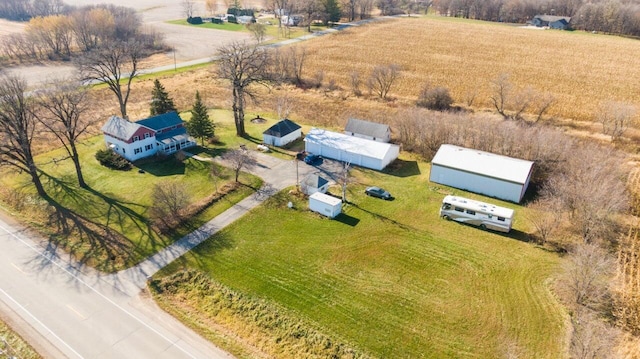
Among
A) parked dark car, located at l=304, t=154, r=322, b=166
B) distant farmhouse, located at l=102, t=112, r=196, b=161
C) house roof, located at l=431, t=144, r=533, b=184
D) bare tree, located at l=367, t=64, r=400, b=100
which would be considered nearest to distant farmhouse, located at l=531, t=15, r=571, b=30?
bare tree, located at l=367, t=64, r=400, b=100

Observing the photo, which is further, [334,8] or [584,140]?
[334,8]

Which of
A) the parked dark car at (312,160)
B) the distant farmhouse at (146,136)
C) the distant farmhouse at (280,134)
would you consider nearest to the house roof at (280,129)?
the distant farmhouse at (280,134)

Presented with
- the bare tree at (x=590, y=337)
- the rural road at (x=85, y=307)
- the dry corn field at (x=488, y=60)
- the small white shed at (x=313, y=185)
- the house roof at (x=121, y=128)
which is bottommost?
the rural road at (x=85, y=307)

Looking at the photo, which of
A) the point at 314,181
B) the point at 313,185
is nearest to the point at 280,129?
the point at 314,181

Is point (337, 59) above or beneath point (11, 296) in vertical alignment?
above

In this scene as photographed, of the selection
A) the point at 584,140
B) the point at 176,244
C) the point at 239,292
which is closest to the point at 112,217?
the point at 176,244

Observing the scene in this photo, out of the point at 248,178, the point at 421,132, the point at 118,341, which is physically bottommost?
the point at 118,341

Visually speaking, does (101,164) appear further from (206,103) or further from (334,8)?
(334,8)

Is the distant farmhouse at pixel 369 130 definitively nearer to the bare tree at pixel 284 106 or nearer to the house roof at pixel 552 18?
the bare tree at pixel 284 106
